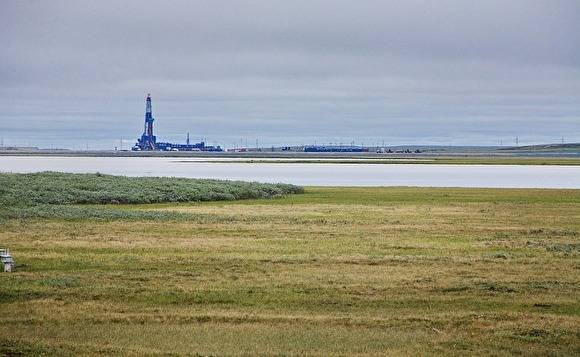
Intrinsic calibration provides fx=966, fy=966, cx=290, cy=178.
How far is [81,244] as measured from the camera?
→ 1112 inches

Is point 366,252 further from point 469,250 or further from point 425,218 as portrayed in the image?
point 425,218

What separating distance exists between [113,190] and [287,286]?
1322 inches

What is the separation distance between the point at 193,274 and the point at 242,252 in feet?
14.5

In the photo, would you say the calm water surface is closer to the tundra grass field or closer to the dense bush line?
the dense bush line

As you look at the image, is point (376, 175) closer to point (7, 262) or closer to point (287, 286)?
point (7, 262)

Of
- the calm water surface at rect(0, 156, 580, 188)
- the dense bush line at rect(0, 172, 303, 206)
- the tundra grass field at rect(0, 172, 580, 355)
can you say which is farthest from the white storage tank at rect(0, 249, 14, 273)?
the calm water surface at rect(0, 156, 580, 188)

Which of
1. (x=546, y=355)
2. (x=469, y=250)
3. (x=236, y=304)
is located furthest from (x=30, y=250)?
(x=546, y=355)

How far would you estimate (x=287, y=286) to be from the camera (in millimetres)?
20484

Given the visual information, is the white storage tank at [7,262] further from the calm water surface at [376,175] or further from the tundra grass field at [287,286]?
the calm water surface at [376,175]

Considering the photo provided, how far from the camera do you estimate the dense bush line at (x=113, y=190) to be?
46.9 m

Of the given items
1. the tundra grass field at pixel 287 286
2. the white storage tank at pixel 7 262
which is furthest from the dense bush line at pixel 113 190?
the white storage tank at pixel 7 262

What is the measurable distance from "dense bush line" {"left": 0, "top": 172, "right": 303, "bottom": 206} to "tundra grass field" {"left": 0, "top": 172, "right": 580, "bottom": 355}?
30.5 ft

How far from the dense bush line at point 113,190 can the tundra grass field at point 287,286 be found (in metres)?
9.31

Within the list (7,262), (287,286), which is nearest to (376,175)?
(7,262)
